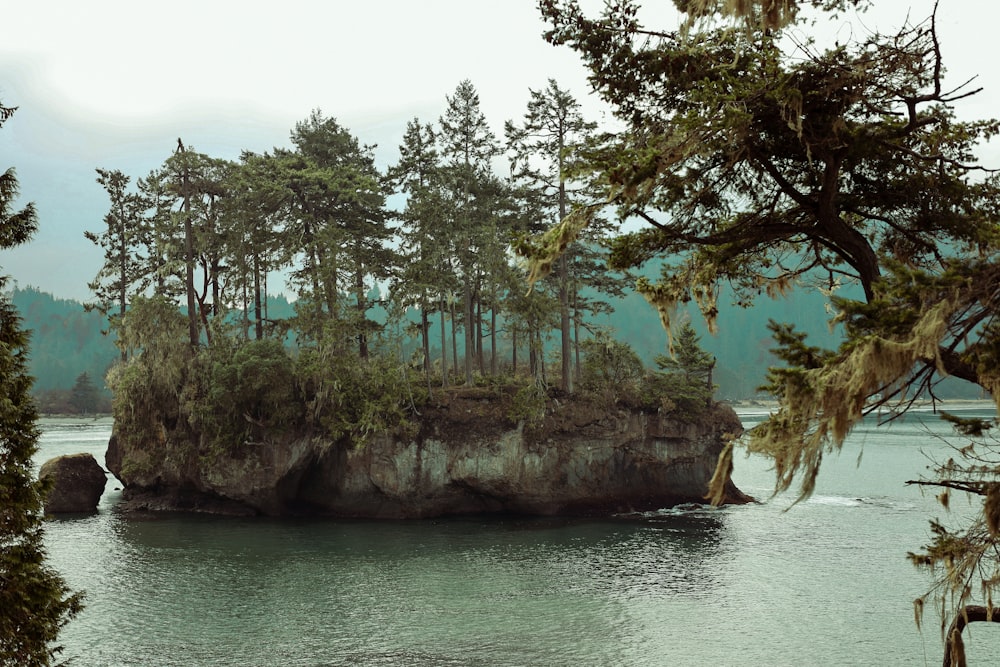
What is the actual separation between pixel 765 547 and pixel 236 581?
65.9 ft

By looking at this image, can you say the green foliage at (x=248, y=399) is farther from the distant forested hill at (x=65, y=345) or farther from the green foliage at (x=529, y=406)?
the distant forested hill at (x=65, y=345)

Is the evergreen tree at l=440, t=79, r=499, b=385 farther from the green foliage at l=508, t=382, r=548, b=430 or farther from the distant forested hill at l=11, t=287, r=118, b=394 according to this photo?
the distant forested hill at l=11, t=287, r=118, b=394

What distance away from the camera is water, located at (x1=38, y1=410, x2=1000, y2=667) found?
63.5 feet

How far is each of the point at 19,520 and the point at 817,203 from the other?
11988 millimetres

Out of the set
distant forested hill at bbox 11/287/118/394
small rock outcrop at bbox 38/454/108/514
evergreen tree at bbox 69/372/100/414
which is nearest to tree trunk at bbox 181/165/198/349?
small rock outcrop at bbox 38/454/108/514

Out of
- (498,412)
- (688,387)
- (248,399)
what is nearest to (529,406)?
(498,412)

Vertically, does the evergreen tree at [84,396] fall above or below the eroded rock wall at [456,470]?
above

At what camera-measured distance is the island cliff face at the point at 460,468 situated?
36.2 metres

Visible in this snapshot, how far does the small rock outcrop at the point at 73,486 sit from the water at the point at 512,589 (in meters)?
2.39

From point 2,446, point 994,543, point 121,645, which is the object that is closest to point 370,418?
point 121,645

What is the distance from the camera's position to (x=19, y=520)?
11625 millimetres

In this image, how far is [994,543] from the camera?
630 centimetres

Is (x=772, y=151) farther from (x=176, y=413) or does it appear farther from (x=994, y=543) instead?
(x=176, y=413)

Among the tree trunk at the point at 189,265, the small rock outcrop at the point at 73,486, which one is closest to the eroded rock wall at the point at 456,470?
the small rock outcrop at the point at 73,486
